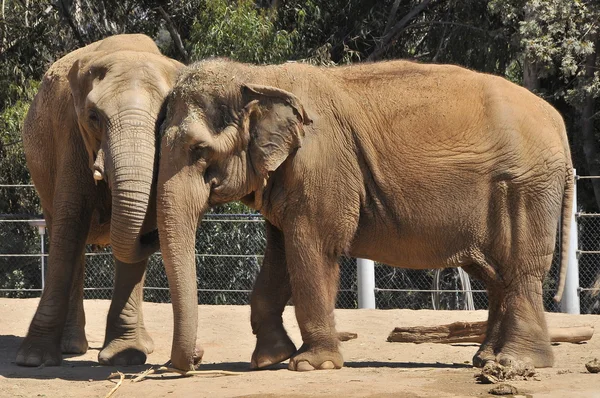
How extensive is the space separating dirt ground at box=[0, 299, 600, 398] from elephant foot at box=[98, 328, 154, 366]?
115 mm

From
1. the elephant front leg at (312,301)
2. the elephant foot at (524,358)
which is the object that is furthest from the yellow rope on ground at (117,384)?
the elephant foot at (524,358)

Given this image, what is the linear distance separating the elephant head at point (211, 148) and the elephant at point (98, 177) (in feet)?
0.69

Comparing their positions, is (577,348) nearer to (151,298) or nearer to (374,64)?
(374,64)

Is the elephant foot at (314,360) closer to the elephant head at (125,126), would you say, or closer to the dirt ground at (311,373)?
the dirt ground at (311,373)

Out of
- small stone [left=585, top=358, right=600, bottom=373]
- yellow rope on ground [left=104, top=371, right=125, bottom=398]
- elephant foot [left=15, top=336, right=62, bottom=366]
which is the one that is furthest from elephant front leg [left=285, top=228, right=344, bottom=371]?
elephant foot [left=15, top=336, right=62, bottom=366]

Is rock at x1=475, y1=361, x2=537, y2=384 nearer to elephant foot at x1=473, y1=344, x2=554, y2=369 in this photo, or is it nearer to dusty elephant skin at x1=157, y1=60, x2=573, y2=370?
elephant foot at x1=473, y1=344, x2=554, y2=369

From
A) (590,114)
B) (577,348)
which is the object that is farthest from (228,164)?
(590,114)

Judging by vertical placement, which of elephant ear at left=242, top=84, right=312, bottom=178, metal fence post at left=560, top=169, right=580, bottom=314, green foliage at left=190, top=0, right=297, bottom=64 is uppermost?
green foliage at left=190, top=0, right=297, bottom=64

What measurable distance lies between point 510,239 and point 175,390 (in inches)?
102

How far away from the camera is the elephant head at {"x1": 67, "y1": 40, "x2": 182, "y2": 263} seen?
7703 millimetres

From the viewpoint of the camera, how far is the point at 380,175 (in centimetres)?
821

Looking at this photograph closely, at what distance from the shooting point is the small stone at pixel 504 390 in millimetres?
6977

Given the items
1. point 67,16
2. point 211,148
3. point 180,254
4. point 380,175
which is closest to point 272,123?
point 211,148

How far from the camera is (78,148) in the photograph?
346 inches
